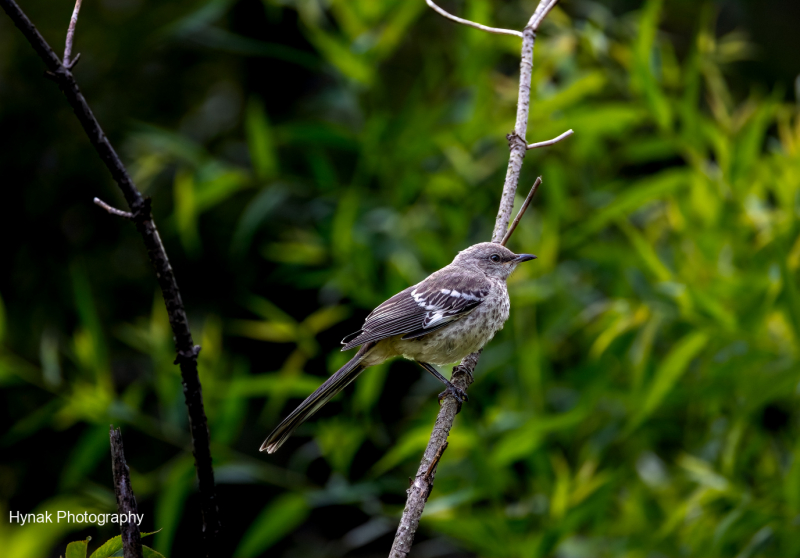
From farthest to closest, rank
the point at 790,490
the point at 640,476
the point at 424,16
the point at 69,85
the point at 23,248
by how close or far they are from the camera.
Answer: the point at 424,16
the point at 23,248
the point at 640,476
the point at 790,490
the point at 69,85

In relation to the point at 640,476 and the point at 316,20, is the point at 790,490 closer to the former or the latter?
the point at 640,476

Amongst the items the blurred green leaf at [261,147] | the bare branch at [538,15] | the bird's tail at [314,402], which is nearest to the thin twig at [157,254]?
the bird's tail at [314,402]

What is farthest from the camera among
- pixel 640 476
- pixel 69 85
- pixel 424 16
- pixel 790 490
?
pixel 424 16

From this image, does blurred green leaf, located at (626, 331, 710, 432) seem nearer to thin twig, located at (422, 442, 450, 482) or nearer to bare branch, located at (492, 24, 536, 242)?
bare branch, located at (492, 24, 536, 242)

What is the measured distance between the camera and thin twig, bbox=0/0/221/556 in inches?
56.4

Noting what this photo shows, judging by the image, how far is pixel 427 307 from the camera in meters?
3.64

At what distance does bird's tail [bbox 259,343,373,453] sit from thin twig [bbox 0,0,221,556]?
862mm

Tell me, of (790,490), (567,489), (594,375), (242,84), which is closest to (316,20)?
(242,84)

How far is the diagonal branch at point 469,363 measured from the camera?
6.68 feet

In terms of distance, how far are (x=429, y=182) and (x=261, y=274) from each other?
6.78 feet

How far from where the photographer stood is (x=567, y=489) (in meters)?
4.19

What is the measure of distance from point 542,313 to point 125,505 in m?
3.81

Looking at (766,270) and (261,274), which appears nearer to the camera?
(766,270)

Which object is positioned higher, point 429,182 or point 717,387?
point 429,182
